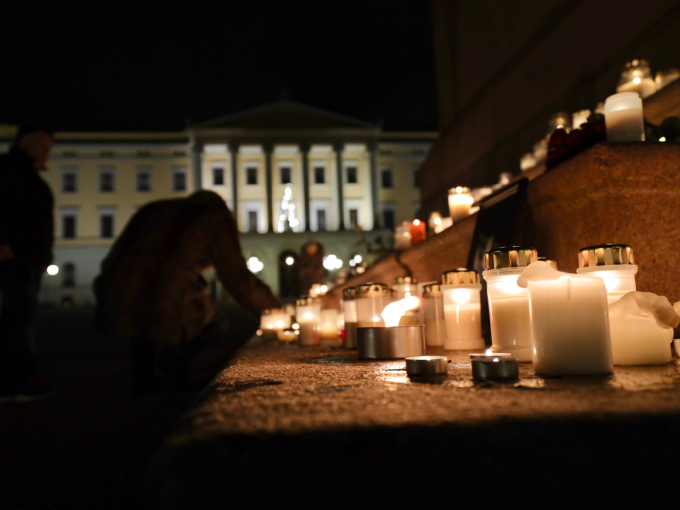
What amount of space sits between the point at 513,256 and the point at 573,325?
0.26 meters

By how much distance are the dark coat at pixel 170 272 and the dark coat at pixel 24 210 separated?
1.84 ft

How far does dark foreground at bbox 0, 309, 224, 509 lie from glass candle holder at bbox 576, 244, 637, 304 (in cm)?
114

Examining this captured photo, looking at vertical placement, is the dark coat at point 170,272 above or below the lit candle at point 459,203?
below

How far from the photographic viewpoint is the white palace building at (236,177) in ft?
120

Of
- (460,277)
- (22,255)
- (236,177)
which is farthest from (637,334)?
(236,177)

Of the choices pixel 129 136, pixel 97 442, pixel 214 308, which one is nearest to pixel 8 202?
pixel 214 308

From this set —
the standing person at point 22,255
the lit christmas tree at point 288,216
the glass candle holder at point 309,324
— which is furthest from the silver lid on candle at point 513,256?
the lit christmas tree at point 288,216

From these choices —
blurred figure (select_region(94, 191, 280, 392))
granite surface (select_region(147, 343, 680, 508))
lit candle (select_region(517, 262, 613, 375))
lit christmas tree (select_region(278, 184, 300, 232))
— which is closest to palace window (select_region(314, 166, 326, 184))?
lit christmas tree (select_region(278, 184, 300, 232))

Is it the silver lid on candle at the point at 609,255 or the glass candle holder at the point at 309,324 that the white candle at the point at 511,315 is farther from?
the glass candle holder at the point at 309,324

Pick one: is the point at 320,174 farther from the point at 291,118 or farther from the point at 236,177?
the point at 236,177

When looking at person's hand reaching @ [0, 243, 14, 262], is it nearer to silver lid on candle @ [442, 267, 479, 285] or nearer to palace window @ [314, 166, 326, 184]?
silver lid on candle @ [442, 267, 479, 285]

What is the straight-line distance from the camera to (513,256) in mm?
1194

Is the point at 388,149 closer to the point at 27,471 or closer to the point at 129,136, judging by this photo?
the point at 129,136

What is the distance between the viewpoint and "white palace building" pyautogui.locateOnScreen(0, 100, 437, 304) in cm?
3647
